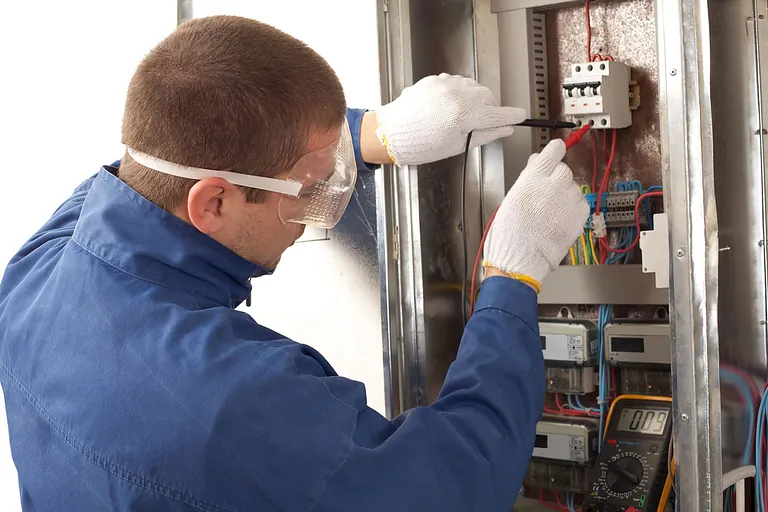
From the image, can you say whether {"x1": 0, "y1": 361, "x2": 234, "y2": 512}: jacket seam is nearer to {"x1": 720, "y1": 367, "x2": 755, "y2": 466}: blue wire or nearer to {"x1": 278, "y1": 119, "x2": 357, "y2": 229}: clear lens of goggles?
{"x1": 278, "y1": 119, "x2": 357, "y2": 229}: clear lens of goggles

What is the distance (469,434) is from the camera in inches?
46.2

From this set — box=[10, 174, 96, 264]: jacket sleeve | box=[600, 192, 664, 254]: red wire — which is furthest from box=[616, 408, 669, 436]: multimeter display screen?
box=[10, 174, 96, 264]: jacket sleeve

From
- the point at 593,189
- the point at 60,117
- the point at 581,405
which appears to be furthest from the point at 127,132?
the point at 60,117

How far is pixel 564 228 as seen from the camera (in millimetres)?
1426

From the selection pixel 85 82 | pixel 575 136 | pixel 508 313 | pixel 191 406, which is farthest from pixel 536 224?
pixel 85 82

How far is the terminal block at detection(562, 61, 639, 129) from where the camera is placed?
159 centimetres

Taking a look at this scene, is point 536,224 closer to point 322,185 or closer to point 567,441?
point 322,185

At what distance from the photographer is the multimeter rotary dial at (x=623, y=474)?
1.52m

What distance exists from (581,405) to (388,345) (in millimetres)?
444

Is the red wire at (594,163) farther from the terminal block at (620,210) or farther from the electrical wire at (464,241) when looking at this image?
the electrical wire at (464,241)

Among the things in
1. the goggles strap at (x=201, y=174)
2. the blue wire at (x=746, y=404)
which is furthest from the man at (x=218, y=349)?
the blue wire at (x=746, y=404)

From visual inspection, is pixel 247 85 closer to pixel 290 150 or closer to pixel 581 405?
pixel 290 150

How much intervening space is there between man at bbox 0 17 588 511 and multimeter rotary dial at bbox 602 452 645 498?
37 centimetres

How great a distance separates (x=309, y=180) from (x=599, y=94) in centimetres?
65
